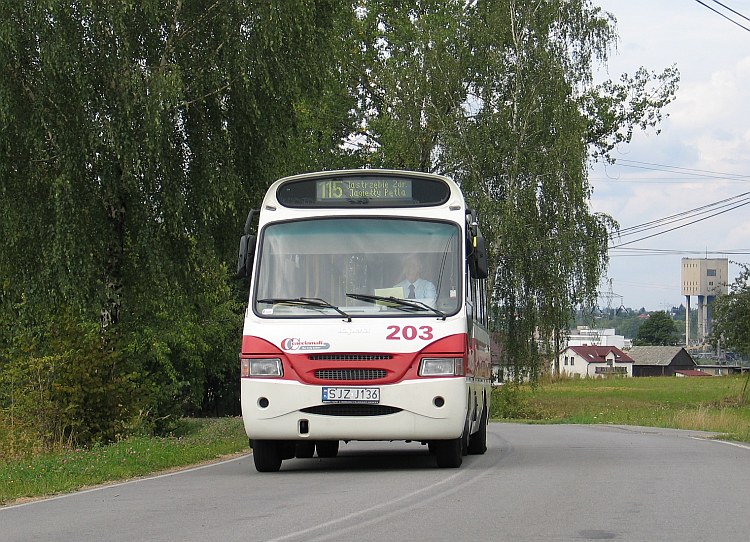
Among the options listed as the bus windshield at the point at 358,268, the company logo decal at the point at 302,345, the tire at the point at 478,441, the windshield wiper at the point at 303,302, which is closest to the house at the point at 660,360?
the tire at the point at 478,441

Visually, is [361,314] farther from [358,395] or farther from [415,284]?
[358,395]

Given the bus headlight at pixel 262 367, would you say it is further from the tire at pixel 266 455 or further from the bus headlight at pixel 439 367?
the bus headlight at pixel 439 367

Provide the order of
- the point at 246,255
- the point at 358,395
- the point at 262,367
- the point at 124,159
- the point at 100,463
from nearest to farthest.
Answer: the point at 358,395 < the point at 262,367 < the point at 246,255 < the point at 100,463 < the point at 124,159

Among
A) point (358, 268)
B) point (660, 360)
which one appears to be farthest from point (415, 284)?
point (660, 360)

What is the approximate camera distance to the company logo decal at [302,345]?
14.2 meters

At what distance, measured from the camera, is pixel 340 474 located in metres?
14.7

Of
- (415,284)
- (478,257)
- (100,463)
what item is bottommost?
(100,463)

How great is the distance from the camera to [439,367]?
46.9ft

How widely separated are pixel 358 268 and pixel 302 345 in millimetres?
1184

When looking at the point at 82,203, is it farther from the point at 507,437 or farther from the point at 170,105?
the point at 507,437

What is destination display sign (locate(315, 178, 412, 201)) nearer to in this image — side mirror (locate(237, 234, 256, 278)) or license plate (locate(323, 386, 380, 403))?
side mirror (locate(237, 234, 256, 278))

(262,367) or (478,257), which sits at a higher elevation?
(478,257)

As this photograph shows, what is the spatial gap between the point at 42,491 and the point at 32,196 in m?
9.20

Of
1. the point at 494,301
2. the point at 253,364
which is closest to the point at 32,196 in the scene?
the point at 253,364
